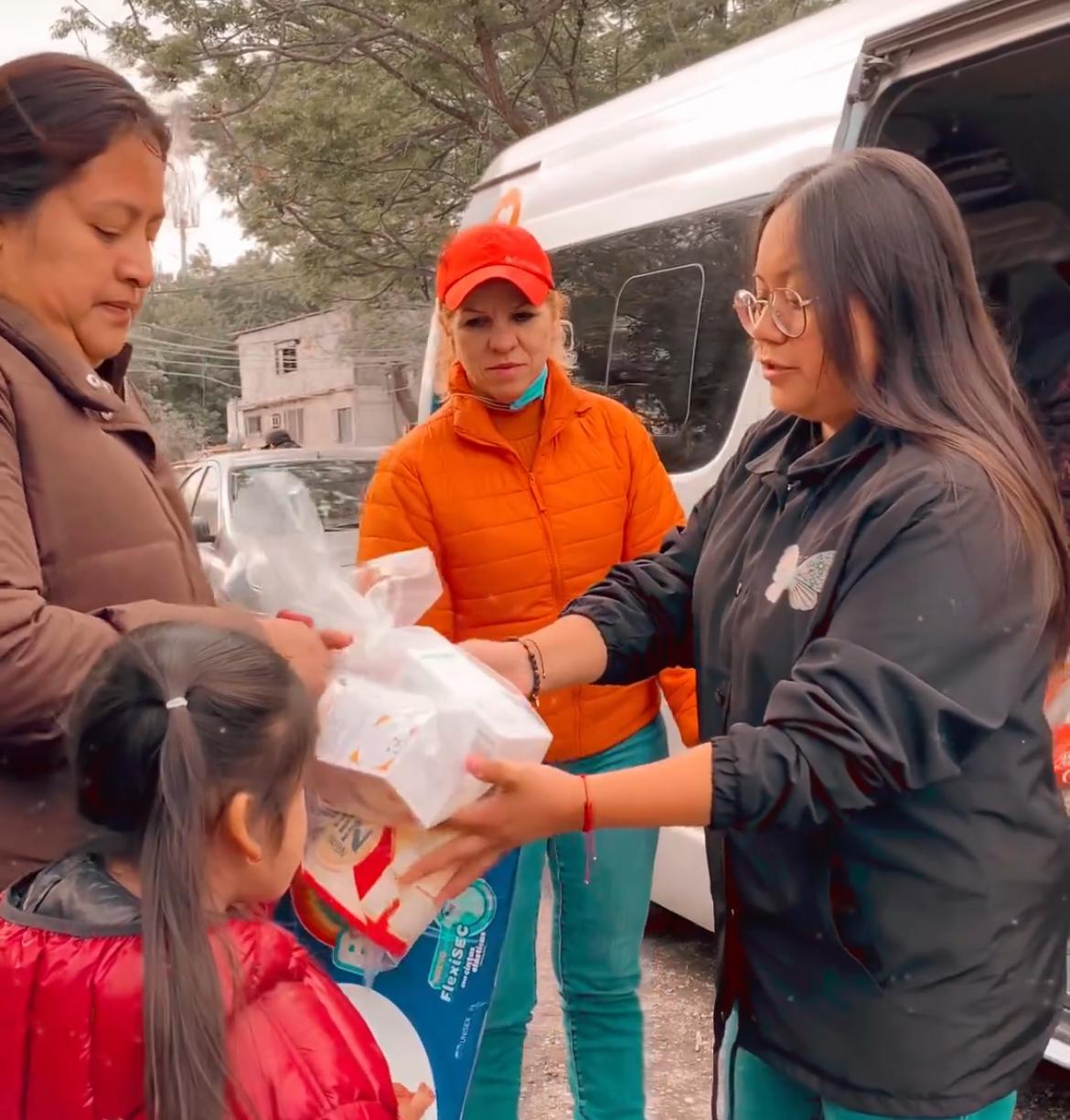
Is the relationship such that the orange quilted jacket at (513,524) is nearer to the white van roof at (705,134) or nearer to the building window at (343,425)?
the white van roof at (705,134)

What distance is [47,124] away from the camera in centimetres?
140

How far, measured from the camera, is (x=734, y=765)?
135 centimetres

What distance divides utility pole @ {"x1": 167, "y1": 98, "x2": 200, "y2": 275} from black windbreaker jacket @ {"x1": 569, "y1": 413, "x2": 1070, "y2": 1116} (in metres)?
0.89

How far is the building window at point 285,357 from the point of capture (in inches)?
1249

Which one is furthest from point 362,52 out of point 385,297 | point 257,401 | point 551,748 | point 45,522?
point 257,401

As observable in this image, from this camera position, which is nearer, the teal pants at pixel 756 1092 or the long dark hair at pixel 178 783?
the long dark hair at pixel 178 783

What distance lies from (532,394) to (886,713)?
133 cm

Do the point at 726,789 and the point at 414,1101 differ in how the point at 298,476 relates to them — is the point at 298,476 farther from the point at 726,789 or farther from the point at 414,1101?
the point at 726,789

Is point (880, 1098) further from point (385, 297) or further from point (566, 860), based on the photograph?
point (385, 297)

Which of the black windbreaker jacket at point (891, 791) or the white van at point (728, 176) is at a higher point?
the white van at point (728, 176)

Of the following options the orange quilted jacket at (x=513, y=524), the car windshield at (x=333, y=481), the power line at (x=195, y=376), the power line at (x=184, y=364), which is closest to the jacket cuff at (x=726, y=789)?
the orange quilted jacket at (x=513, y=524)

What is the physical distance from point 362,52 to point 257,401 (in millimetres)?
26415

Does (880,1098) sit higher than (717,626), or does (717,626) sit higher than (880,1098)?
(717,626)

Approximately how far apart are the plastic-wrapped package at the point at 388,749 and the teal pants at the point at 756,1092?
1.70 feet
